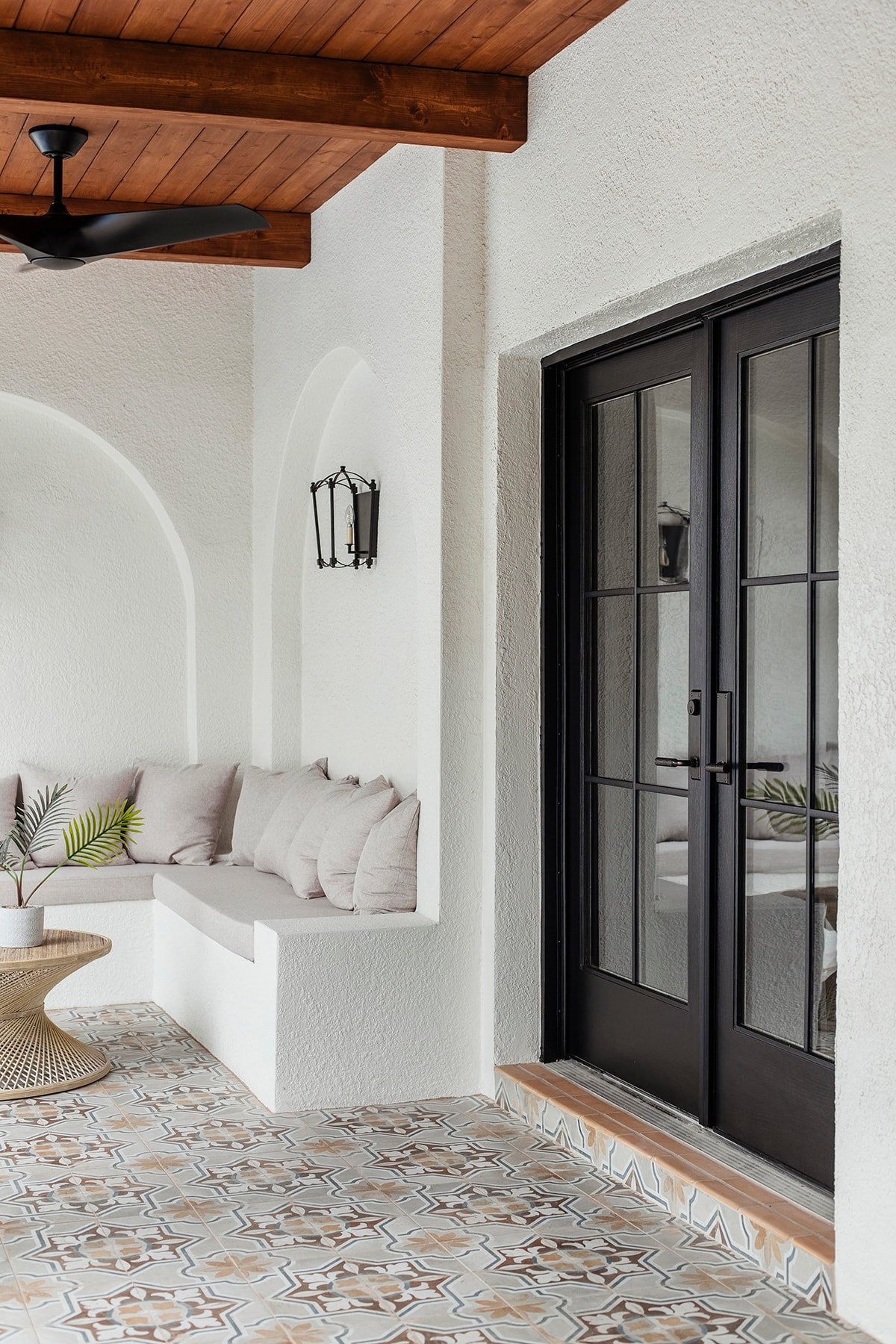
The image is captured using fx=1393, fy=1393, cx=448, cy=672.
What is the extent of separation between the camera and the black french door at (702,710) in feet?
10.5

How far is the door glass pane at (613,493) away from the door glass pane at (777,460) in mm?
574

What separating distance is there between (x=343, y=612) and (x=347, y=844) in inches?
51.9

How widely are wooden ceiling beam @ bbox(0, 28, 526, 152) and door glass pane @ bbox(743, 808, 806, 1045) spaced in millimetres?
2153

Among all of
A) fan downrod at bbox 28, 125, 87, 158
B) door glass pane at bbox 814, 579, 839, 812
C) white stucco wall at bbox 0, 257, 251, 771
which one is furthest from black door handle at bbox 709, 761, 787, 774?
white stucco wall at bbox 0, 257, 251, 771

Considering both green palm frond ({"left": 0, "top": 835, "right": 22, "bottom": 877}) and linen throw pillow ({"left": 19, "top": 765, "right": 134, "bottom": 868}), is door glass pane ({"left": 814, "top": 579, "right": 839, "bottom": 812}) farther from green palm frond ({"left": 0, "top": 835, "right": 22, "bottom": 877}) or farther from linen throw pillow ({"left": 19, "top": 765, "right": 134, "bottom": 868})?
linen throw pillow ({"left": 19, "top": 765, "right": 134, "bottom": 868})

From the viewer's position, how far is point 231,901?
195 inches

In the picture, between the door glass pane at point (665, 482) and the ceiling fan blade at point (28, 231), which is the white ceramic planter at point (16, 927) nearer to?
the ceiling fan blade at point (28, 231)

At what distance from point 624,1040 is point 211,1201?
4.09 ft

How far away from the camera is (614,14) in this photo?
3598 millimetres

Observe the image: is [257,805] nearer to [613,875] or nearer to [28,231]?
[613,875]

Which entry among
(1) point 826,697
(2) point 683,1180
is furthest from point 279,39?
(2) point 683,1180

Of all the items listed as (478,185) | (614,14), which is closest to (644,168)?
(614,14)

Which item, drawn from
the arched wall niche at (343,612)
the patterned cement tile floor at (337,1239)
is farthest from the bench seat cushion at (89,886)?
the patterned cement tile floor at (337,1239)

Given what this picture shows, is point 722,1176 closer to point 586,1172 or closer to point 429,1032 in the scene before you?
point 586,1172
